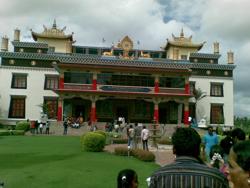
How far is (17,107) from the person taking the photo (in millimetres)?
46906

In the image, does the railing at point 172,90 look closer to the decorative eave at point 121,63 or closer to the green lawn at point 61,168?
the decorative eave at point 121,63

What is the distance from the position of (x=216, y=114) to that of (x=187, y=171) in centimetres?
4783

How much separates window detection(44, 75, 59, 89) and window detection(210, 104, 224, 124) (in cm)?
1947

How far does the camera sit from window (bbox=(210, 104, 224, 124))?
163ft

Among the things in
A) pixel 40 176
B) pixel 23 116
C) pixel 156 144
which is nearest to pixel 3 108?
pixel 23 116

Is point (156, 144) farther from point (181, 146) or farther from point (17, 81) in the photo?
point (17, 81)

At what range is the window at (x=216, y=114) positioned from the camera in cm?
4972

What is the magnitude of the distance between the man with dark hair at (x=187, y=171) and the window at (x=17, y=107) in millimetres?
44597

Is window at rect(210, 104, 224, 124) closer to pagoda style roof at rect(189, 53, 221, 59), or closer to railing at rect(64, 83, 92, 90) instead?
pagoda style roof at rect(189, 53, 221, 59)

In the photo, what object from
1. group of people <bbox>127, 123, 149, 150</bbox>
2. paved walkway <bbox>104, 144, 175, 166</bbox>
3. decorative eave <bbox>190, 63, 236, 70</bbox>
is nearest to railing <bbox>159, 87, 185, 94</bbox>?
decorative eave <bbox>190, 63, 236, 70</bbox>

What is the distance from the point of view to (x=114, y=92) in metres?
41.6

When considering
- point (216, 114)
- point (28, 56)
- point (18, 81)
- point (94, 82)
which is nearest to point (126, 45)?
point (94, 82)

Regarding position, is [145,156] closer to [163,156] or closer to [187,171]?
[163,156]

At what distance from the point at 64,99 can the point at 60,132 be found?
26.6ft
